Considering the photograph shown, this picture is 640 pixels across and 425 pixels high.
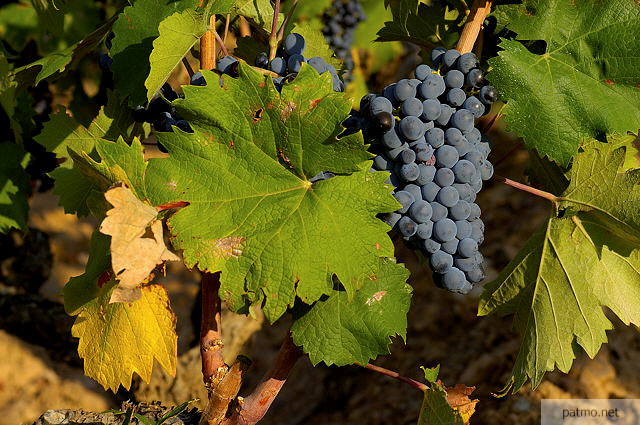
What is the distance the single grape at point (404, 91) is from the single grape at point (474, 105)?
0.31 feet

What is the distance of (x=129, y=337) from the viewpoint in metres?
1.08

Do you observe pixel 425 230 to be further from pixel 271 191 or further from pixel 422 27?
pixel 422 27

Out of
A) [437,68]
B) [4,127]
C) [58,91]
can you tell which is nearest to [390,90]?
[437,68]

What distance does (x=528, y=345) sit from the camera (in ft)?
3.81

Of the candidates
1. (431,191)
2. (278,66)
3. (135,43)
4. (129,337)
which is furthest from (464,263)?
(135,43)

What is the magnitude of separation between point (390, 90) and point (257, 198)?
0.28 meters

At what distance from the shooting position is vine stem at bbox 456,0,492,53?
1150 millimetres

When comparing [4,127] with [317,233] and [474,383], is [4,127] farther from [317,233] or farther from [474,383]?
[474,383]

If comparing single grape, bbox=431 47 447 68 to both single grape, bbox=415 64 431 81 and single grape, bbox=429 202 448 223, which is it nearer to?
single grape, bbox=415 64 431 81

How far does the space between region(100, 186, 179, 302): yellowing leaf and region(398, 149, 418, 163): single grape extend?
0.38 meters

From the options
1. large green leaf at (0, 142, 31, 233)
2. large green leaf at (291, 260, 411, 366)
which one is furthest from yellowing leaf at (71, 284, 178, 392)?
large green leaf at (0, 142, 31, 233)

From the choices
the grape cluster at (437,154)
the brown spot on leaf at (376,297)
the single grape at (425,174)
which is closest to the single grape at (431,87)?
the grape cluster at (437,154)

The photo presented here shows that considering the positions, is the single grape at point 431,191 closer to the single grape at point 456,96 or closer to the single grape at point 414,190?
the single grape at point 414,190

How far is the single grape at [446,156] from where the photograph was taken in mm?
1064
